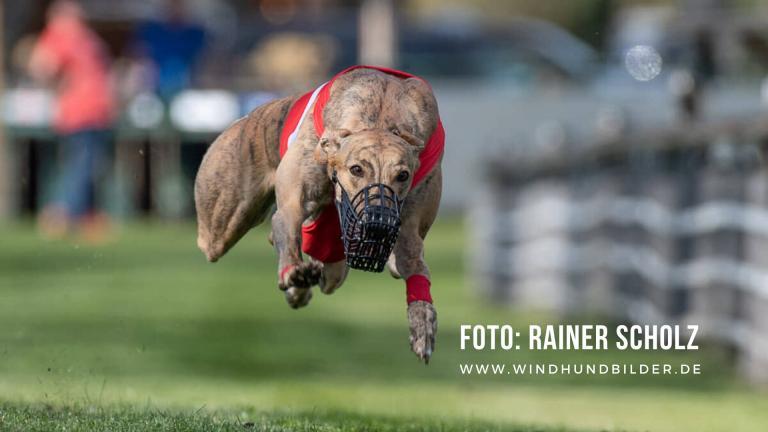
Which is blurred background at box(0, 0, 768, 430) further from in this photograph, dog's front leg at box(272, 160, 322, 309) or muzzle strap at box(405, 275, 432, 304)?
muzzle strap at box(405, 275, 432, 304)

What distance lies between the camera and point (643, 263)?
46.3 ft

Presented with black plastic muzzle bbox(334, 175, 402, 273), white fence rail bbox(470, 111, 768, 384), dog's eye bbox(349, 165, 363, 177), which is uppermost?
white fence rail bbox(470, 111, 768, 384)

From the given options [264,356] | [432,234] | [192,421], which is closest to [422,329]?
[192,421]

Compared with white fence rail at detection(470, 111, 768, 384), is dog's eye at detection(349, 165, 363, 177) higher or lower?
lower

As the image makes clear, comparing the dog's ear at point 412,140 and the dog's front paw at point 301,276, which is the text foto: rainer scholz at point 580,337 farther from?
the dog's ear at point 412,140

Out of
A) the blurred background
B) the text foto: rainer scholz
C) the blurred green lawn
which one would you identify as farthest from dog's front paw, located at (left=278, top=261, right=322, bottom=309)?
the text foto: rainer scholz

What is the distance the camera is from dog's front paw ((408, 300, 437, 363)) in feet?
13.3

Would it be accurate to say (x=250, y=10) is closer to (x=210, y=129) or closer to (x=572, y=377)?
(x=210, y=129)

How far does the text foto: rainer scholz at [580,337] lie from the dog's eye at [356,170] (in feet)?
28.4

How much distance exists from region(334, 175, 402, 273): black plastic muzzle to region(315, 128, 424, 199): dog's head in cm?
2

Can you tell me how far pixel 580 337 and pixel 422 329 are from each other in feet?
36.8

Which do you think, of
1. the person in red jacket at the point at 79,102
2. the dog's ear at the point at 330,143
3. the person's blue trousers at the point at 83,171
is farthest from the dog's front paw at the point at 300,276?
the person's blue trousers at the point at 83,171

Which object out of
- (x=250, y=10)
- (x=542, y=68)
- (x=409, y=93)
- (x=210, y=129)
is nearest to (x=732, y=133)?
(x=409, y=93)

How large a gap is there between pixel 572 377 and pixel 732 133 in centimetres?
253
